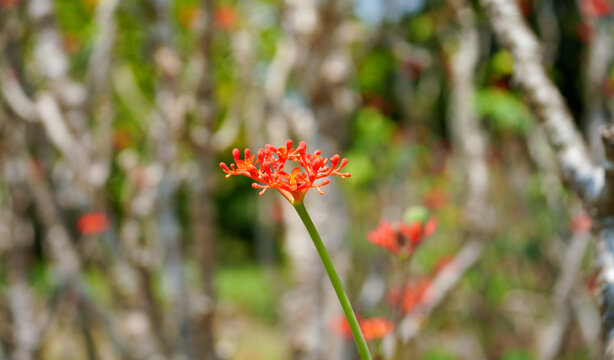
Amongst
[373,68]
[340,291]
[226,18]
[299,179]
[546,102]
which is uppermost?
[373,68]

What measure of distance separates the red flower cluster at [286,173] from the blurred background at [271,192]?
388 mm

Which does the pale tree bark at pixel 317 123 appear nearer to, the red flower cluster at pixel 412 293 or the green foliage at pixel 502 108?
the red flower cluster at pixel 412 293

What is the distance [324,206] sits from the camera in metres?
2.45

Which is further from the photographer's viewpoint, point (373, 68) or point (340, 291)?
point (373, 68)

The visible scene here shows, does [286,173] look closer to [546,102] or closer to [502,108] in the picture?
[546,102]

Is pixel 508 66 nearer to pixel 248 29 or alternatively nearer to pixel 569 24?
pixel 248 29

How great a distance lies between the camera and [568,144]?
3.04 ft

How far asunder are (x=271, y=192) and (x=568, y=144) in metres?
3.62

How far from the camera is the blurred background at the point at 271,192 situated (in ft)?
7.50

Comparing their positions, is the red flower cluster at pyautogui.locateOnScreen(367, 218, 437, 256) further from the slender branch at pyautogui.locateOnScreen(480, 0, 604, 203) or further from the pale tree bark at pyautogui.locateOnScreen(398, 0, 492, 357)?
the pale tree bark at pyautogui.locateOnScreen(398, 0, 492, 357)

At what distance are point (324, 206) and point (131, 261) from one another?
865 millimetres

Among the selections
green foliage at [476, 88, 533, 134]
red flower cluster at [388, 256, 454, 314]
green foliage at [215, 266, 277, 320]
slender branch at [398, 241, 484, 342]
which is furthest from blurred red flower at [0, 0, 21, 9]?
green foliage at [215, 266, 277, 320]

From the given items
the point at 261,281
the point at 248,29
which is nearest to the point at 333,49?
the point at 248,29

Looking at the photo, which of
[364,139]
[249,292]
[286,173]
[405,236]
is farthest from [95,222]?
[249,292]
